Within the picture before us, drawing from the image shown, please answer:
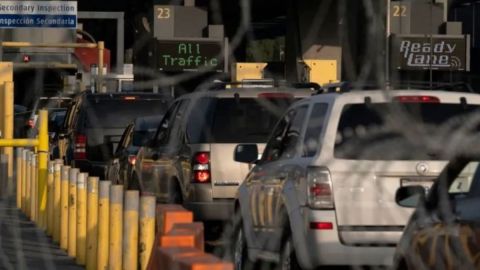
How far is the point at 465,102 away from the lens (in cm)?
995

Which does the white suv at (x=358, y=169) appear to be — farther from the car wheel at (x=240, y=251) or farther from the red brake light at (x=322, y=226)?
the car wheel at (x=240, y=251)

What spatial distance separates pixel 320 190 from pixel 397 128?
0.75m

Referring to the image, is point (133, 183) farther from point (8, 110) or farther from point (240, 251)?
point (240, 251)

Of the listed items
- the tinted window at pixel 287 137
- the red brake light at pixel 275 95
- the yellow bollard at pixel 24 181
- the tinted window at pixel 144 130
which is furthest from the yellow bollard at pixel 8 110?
the tinted window at pixel 287 137

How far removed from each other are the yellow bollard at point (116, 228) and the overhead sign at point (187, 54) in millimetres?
18510

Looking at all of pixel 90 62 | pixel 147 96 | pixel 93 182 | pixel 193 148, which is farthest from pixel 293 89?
pixel 90 62

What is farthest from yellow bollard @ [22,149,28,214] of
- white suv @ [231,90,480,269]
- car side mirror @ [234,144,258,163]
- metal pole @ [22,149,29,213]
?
white suv @ [231,90,480,269]

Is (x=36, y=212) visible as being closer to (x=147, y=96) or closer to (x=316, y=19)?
(x=147, y=96)

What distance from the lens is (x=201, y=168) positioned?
43.1ft

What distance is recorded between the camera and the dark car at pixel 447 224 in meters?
6.73

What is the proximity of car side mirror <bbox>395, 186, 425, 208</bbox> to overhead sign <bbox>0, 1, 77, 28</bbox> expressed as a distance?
2222 cm

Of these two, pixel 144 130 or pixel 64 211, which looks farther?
pixel 144 130

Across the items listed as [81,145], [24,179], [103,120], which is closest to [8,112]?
[81,145]

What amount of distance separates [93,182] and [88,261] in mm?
796
